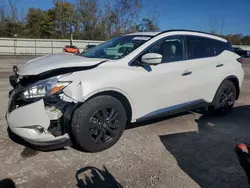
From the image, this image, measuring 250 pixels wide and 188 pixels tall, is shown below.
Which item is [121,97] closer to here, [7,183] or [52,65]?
[52,65]

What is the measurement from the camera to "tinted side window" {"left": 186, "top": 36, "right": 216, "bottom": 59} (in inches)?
188

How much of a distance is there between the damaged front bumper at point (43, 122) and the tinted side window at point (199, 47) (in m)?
2.49

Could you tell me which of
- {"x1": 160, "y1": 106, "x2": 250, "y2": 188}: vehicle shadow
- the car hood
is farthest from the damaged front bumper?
{"x1": 160, "y1": 106, "x2": 250, "y2": 188}: vehicle shadow

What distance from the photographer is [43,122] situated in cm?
329

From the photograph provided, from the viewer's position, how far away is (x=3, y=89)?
7738 millimetres

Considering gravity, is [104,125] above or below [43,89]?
below

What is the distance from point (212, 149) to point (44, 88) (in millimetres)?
2500

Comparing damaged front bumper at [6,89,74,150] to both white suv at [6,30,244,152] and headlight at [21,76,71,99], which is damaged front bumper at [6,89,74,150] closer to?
white suv at [6,30,244,152]

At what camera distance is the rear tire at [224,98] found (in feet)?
17.4

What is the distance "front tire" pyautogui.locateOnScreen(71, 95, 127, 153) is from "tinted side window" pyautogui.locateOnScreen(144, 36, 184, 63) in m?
1.12

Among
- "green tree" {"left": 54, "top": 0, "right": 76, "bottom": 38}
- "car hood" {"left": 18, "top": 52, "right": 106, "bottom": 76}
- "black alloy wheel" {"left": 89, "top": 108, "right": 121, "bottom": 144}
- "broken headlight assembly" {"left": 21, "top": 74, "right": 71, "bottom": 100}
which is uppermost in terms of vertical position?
"green tree" {"left": 54, "top": 0, "right": 76, "bottom": 38}

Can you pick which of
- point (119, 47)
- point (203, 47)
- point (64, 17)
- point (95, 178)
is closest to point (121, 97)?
point (119, 47)

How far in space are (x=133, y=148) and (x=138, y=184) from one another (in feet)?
3.17

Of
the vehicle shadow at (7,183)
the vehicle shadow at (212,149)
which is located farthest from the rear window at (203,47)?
the vehicle shadow at (7,183)
